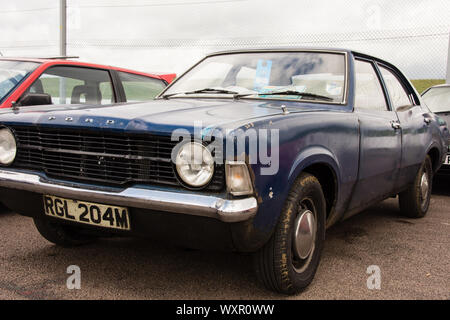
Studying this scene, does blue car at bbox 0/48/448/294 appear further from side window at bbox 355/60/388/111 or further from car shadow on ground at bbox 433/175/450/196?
car shadow on ground at bbox 433/175/450/196

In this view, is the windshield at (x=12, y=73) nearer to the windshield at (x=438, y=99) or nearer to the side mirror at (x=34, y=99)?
the side mirror at (x=34, y=99)

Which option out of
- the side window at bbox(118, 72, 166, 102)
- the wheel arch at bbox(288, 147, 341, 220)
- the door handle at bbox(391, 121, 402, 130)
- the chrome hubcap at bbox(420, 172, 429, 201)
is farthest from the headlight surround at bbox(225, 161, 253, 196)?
the side window at bbox(118, 72, 166, 102)

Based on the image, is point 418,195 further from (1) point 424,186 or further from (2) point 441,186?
(2) point 441,186

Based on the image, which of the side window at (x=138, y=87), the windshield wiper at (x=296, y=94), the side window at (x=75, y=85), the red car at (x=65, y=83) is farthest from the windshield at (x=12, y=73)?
the windshield wiper at (x=296, y=94)

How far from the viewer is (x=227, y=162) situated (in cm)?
209

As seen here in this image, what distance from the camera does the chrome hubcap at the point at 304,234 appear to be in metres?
2.54

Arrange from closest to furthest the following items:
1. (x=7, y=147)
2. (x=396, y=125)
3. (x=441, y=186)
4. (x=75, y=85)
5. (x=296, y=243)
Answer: (x=296, y=243)
(x=7, y=147)
(x=396, y=125)
(x=75, y=85)
(x=441, y=186)

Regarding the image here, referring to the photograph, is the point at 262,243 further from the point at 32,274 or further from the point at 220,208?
the point at 32,274

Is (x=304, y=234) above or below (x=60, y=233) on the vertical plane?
above

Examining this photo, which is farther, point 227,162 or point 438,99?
point 438,99

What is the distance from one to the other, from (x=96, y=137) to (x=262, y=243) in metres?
1.04

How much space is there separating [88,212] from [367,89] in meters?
2.36

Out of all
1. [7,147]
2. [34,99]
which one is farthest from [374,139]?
[34,99]

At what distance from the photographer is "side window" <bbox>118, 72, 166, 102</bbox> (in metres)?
5.55
